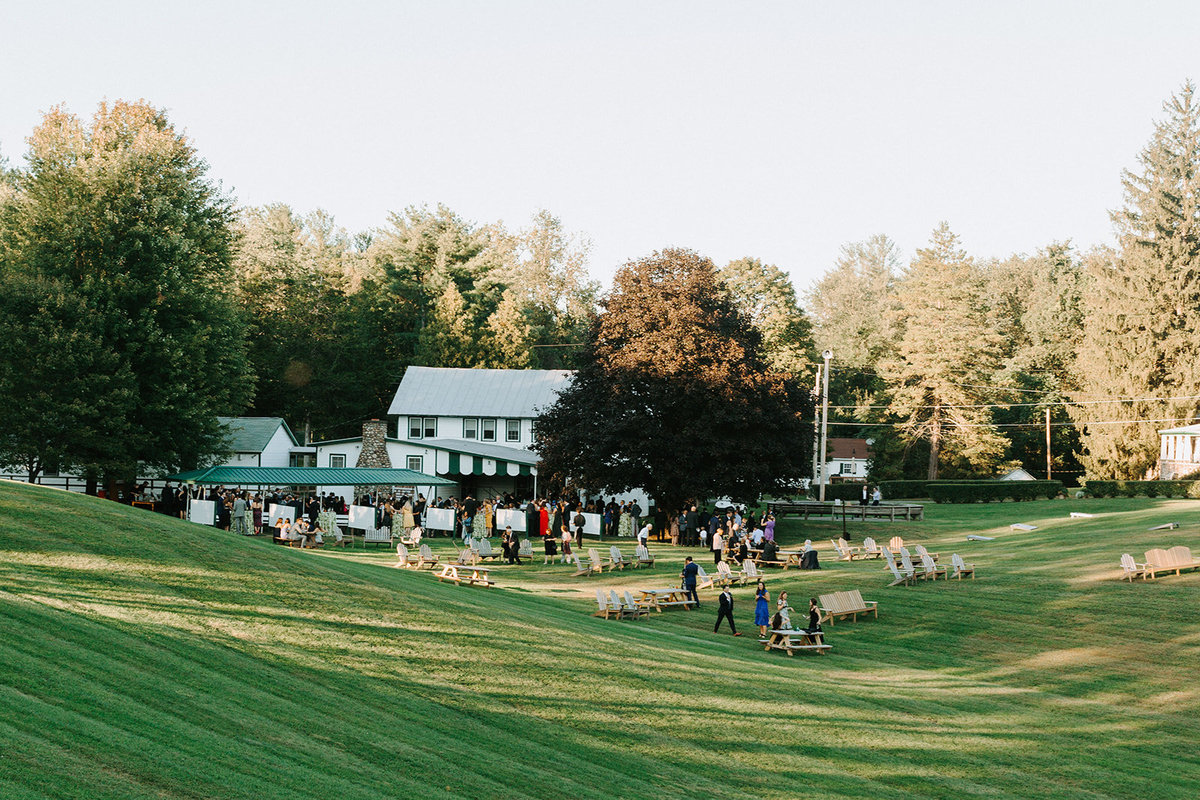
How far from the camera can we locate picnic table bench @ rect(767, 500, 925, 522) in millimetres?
47750

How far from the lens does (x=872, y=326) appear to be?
86312 mm

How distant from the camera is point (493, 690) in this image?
13.9 m

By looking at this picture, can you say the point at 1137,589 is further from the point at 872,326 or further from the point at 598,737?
the point at 872,326

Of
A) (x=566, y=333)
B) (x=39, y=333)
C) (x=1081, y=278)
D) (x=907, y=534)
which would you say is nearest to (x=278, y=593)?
(x=39, y=333)

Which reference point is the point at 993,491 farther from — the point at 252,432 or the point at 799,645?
the point at 252,432

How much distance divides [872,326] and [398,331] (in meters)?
41.5

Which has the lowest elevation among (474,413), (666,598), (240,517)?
(666,598)

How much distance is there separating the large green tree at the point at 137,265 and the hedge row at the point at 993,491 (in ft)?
133

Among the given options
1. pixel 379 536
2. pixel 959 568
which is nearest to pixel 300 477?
pixel 379 536

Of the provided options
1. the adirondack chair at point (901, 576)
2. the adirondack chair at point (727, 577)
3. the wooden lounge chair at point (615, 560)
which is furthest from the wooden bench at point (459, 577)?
the adirondack chair at point (901, 576)

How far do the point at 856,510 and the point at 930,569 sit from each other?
20.3 metres

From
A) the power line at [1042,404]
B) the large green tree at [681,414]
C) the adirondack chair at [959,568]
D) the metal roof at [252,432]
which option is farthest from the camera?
the power line at [1042,404]

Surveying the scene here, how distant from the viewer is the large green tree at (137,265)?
3866 centimetres

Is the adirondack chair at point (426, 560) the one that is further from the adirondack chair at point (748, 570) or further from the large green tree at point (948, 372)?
the large green tree at point (948, 372)
